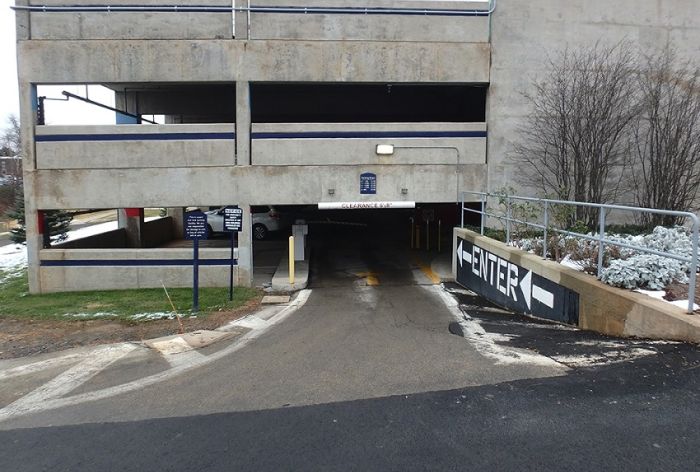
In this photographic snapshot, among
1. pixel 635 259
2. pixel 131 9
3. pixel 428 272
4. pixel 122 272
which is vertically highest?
pixel 131 9

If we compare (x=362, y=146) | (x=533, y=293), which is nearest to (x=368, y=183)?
(x=362, y=146)

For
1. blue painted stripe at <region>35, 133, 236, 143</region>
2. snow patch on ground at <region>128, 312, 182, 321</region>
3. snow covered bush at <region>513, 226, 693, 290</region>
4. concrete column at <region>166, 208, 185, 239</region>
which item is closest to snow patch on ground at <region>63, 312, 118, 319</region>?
snow patch on ground at <region>128, 312, 182, 321</region>

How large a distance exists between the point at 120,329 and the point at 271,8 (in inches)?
340

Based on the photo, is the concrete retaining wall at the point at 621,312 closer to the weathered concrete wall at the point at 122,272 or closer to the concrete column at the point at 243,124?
the concrete column at the point at 243,124

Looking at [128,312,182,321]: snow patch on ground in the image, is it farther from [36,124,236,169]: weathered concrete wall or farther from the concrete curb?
[36,124,236,169]: weathered concrete wall

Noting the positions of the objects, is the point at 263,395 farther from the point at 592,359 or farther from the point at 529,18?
the point at 529,18

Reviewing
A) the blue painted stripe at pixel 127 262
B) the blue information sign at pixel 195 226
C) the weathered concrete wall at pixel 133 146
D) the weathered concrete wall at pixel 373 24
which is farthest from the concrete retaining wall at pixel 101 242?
the weathered concrete wall at pixel 373 24

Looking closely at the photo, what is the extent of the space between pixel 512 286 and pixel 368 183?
5.27 m

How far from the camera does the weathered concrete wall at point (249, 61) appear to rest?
41.7ft

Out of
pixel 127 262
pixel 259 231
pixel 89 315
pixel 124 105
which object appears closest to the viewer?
pixel 89 315

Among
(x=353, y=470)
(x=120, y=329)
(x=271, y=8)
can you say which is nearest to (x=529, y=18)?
(x=271, y=8)

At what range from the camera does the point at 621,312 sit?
19.7 feet

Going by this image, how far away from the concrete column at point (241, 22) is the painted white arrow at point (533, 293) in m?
9.18

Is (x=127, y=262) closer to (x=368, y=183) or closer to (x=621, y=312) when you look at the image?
(x=368, y=183)
